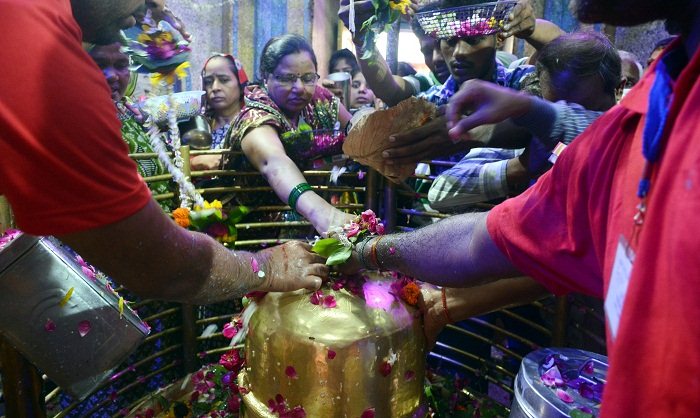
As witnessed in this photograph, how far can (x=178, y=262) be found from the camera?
136cm

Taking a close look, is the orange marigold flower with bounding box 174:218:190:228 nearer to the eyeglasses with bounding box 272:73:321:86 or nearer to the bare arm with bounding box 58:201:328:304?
the bare arm with bounding box 58:201:328:304

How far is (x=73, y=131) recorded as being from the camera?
3.29ft

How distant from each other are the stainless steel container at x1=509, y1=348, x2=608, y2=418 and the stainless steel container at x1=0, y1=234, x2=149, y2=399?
4.51ft

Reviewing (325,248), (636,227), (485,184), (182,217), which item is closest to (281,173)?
(182,217)

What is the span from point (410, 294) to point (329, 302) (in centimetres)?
34

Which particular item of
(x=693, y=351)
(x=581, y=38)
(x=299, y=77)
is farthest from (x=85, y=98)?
(x=299, y=77)

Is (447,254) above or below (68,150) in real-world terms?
below

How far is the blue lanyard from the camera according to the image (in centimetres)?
73

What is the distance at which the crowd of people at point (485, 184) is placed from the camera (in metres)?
0.68

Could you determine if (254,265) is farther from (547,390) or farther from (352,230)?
(547,390)

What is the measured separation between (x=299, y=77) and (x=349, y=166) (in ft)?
2.66

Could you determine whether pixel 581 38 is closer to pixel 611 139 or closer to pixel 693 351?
pixel 611 139

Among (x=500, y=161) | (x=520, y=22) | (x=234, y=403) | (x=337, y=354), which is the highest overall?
(x=520, y=22)

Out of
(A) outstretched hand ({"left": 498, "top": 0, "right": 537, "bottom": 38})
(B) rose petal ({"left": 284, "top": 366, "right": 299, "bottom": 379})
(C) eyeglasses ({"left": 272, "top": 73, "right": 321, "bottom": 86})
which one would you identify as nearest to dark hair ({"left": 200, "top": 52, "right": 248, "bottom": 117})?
(C) eyeglasses ({"left": 272, "top": 73, "right": 321, "bottom": 86})
